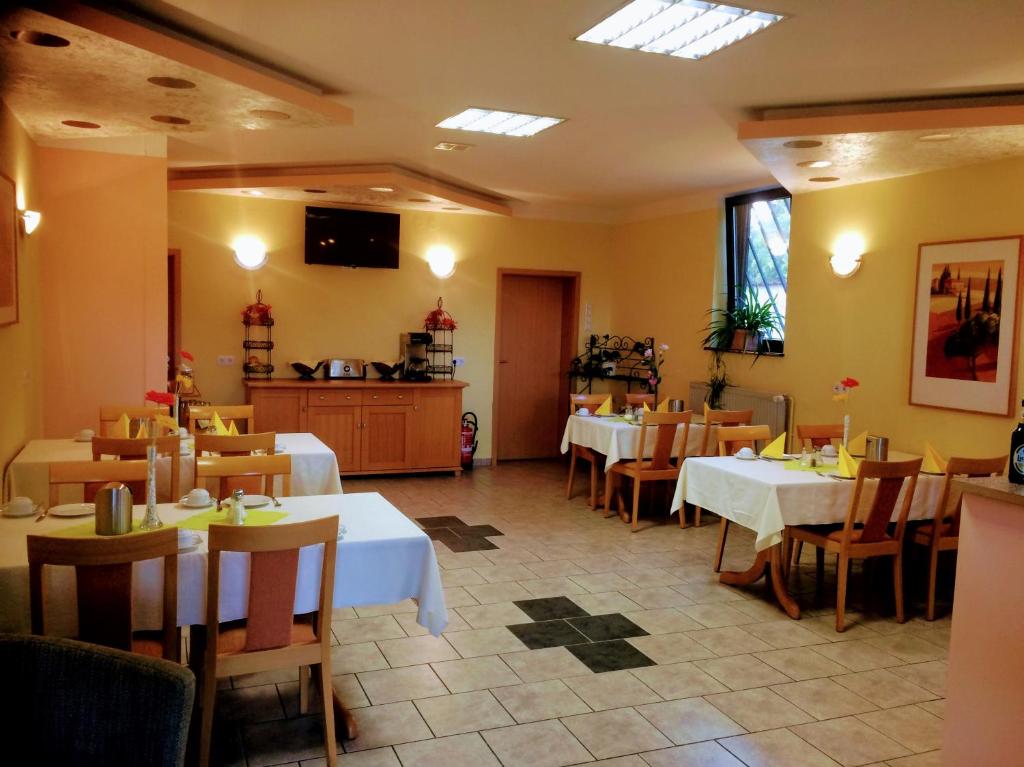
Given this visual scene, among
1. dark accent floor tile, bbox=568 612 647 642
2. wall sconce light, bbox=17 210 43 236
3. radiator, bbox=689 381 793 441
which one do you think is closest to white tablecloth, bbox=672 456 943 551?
dark accent floor tile, bbox=568 612 647 642

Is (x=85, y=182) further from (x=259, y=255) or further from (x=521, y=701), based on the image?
(x=521, y=701)

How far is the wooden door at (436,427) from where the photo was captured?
27.6 ft

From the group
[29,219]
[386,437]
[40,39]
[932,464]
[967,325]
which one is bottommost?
[386,437]

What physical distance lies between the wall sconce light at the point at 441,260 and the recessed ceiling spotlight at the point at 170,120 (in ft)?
13.9

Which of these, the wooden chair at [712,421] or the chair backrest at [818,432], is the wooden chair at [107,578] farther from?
the wooden chair at [712,421]

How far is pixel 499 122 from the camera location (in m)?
5.53

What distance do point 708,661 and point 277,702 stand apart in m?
2.03

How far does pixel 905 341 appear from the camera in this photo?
602 cm

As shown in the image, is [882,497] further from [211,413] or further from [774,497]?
[211,413]

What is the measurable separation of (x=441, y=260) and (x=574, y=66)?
4884mm

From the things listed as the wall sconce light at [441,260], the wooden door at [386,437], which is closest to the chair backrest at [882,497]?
the wooden door at [386,437]

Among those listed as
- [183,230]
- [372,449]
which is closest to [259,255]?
[183,230]

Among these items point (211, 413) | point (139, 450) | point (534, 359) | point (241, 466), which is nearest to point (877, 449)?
point (241, 466)

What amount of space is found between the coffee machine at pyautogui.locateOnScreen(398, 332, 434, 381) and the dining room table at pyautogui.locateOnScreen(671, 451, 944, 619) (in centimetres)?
413
